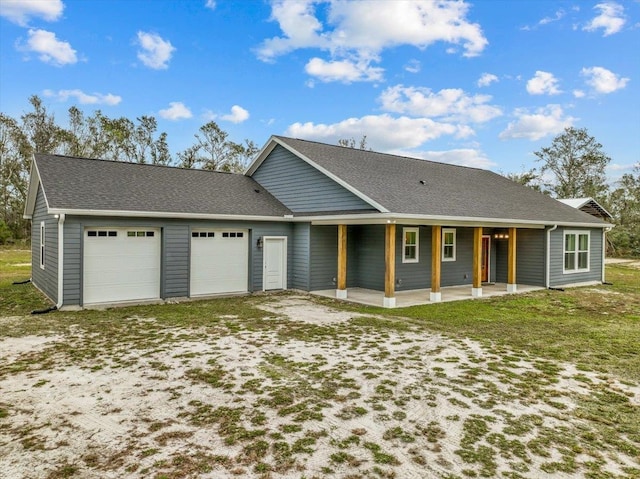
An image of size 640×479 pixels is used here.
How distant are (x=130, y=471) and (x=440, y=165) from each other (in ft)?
54.5

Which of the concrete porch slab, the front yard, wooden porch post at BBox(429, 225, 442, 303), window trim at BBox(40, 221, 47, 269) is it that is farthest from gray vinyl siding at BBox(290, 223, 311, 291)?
window trim at BBox(40, 221, 47, 269)

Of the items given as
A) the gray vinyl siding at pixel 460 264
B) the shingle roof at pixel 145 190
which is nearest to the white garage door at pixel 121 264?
the shingle roof at pixel 145 190

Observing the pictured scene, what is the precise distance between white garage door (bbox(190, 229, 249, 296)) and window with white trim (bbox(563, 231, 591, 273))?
11.6 metres

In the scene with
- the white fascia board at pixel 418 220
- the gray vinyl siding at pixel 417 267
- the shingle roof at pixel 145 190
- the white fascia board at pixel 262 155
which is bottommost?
the gray vinyl siding at pixel 417 267

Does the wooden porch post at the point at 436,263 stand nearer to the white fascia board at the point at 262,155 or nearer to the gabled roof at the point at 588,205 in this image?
the white fascia board at the point at 262,155

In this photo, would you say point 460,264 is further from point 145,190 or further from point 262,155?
point 145,190

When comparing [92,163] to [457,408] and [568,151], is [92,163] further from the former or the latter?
[568,151]

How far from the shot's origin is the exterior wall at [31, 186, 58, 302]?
33.9 ft

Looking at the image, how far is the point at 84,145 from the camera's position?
32.0m

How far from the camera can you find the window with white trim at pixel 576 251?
15.4 meters

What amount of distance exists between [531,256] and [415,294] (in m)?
5.24

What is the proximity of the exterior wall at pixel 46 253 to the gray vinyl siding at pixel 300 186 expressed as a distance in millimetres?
6656

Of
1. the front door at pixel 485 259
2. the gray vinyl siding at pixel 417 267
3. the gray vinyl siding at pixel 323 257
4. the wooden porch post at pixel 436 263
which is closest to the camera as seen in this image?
the wooden porch post at pixel 436 263

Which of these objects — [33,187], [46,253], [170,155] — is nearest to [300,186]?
[46,253]
